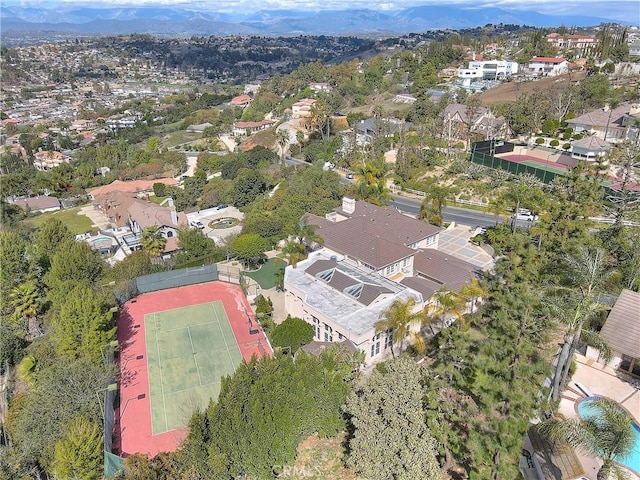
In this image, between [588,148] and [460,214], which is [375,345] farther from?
[588,148]

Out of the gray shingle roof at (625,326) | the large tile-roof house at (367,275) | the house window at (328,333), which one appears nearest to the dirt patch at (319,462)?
the large tile-roof house at (367,275)

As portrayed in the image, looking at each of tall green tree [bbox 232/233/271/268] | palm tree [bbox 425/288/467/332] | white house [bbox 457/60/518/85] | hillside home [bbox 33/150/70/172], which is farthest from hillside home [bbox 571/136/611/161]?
hillside home [bbox 33/150/70/172]

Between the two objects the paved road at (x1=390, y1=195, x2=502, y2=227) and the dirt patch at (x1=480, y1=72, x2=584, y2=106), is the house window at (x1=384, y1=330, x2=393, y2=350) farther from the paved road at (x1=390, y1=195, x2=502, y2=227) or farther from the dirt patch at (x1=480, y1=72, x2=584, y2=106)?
the dirt patch at (x1=480, y1=72, x2=584, y2=106)

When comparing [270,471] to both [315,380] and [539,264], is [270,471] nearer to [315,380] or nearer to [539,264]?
[315,380]

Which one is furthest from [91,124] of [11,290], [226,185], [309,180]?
[11,290]

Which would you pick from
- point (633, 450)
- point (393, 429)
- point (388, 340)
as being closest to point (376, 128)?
point (388, 340)
